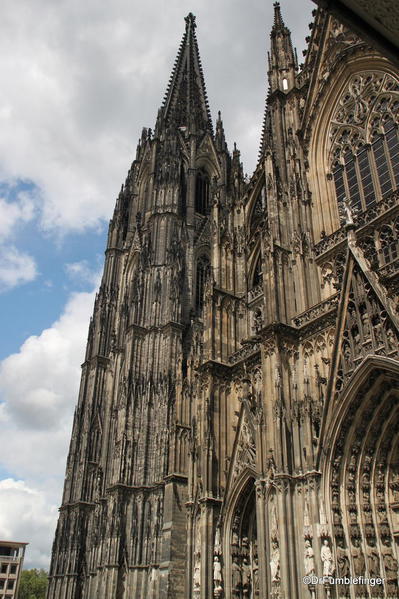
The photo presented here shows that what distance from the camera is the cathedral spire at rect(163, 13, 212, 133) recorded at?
5116 centimetres

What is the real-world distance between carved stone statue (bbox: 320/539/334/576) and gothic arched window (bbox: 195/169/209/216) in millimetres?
33477

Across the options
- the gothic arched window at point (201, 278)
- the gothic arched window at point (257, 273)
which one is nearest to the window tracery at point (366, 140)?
the gothic arched window at point (257, 273)

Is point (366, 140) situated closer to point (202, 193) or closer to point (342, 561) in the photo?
point (342, 561)

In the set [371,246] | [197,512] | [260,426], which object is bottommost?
[197,512]

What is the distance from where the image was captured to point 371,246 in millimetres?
16734

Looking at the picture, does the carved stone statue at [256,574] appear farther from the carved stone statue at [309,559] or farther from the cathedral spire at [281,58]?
the cathedral spire at [281,58]

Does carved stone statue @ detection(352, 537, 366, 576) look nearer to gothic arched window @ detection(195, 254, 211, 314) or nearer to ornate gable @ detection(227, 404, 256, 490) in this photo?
ornate gable @ detection(227, 404, 256, 490)

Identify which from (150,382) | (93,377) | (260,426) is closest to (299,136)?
(260,426)

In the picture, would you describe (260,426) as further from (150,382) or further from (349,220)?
(150,382)

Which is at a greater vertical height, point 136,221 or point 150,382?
point 136,221

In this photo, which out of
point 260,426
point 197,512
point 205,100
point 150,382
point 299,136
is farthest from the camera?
point 205,100

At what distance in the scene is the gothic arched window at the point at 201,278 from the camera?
37.5 m

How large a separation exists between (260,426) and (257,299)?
6467 mm

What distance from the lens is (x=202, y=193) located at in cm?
4566
